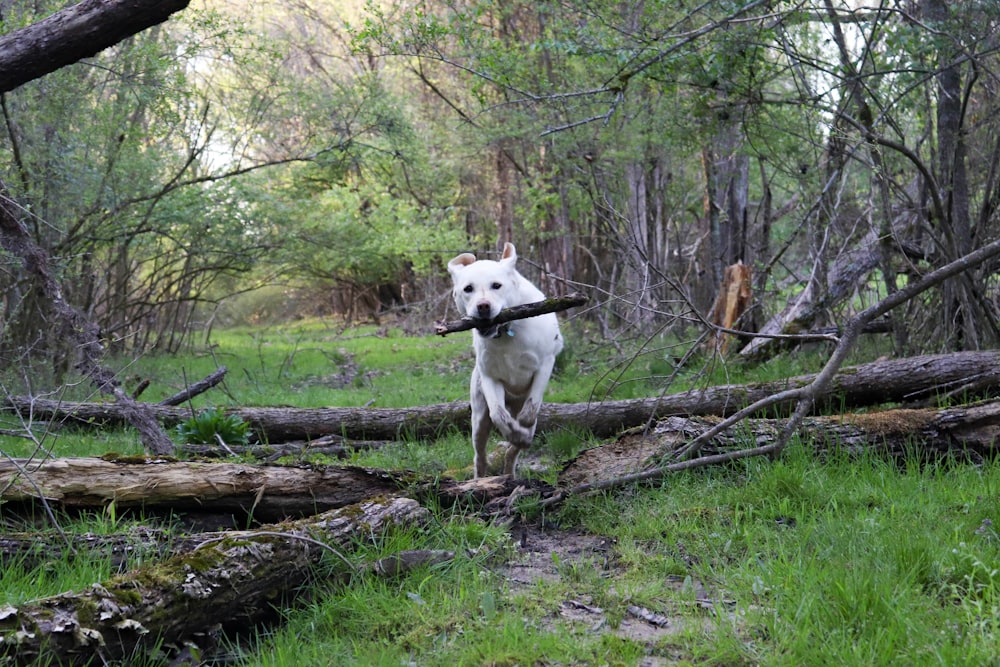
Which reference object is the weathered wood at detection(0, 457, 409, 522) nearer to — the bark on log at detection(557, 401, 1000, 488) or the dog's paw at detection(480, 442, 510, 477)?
the bark on log at detection(557, 401, 1000, 488)

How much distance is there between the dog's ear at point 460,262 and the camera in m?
5.83

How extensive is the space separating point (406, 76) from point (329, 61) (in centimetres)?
512

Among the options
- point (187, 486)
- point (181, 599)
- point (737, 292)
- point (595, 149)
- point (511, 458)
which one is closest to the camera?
point (181, 599)

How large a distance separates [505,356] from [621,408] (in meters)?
1.69

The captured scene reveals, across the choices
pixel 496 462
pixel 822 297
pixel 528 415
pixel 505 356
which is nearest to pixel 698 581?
pixel 528 415

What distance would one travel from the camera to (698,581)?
3664 mm

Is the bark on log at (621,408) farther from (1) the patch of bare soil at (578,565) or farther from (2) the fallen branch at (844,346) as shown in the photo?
(1) the patch of bare soil at (578,565)

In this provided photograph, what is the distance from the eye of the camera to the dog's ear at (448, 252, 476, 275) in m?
5.83

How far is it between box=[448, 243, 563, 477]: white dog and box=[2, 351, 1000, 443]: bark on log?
69 centimetres

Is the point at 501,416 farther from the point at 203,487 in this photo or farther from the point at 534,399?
the point at 203,487

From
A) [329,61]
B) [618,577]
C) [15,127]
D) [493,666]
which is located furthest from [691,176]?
[329,61]

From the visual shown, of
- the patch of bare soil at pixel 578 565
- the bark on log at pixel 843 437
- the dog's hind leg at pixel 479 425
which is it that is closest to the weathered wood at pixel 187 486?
the patch of bare soil at pixel 578 565

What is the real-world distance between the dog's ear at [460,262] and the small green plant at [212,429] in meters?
2.60

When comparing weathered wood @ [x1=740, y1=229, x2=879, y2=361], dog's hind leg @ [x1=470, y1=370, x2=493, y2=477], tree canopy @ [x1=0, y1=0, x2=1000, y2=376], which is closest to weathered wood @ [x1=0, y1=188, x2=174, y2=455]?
tree canopy @ [x1=0, y1=0, x2=1000, y2=376]
